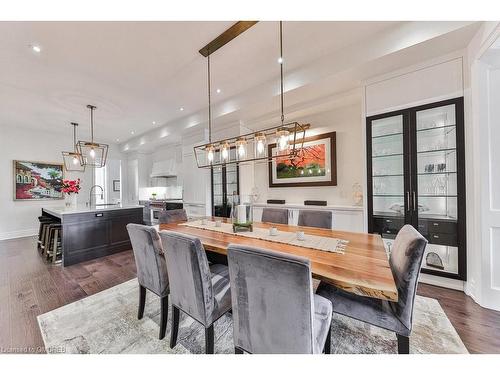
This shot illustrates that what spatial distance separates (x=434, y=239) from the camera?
96.0 inches

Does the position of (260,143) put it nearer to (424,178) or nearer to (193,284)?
(193,284)

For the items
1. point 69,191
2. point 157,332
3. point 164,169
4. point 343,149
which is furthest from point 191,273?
point 164,169

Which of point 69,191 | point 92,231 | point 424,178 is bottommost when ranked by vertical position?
point 92,231

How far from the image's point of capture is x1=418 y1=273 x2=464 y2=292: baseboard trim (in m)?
2.32

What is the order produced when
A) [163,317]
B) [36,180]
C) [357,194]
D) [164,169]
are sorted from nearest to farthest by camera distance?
1. [163,317]
2. [357,194]
3. [36,180]
4. [164,169]

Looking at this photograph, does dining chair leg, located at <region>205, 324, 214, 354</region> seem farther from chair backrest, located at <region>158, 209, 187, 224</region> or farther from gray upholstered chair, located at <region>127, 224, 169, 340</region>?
chair backrest, located at <region>158, 209, 187, 224</region>

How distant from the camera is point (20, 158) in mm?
5320

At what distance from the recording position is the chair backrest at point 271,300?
0.94 meters

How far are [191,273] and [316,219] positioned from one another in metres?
1.73

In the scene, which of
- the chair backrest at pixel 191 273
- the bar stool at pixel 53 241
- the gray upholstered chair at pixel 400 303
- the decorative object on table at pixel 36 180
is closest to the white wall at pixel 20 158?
the decorative object on table at pixel 36 180

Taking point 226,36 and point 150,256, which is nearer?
point 150,256

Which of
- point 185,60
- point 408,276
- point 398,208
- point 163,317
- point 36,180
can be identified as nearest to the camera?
point 408,276

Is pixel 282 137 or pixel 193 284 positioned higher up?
pixel 282 137
